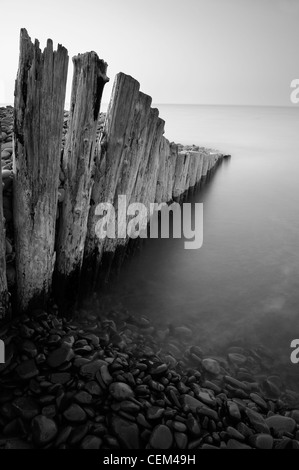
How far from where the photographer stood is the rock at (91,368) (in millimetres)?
2566

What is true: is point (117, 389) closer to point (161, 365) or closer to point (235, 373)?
point (161, 365)

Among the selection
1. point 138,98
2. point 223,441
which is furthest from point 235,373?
point 138,98

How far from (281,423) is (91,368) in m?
1.58

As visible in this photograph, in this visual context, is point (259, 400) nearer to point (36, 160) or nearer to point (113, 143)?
point (36, 160)

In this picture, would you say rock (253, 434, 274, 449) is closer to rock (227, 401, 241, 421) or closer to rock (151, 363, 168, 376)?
rock (227, 401, 241, 421)

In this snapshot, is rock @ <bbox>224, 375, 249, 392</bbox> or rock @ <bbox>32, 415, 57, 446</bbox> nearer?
rock @ <bbox>32, 415, 57, 446</bbox>

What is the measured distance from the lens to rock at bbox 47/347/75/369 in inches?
103

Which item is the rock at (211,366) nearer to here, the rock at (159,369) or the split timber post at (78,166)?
the rock at (159,369)

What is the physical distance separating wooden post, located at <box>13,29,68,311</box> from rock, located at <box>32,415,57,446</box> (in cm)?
117

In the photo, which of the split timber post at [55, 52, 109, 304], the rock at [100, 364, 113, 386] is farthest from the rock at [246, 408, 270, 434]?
the split timber post at [55, 52, 109, 304]

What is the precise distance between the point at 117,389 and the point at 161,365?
55 cm

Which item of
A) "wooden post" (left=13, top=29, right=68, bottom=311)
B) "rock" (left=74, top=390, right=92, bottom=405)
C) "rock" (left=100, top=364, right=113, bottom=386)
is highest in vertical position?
"wooden post" (left=13, top=29, right=68, bottom=311)

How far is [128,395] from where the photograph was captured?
244 centimetres

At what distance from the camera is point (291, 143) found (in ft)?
83.0
